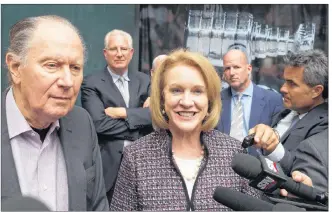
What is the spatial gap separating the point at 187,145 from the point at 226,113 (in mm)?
1573

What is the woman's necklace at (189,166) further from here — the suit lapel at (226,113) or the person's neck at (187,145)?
the suit lapel at (226,113)

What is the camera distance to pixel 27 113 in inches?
61.9

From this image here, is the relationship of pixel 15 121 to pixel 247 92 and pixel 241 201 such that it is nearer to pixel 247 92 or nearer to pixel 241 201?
pixel 241 201

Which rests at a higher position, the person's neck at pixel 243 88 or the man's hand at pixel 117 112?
the person's neck at pixel 243 88

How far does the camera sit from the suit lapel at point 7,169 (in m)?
1.49

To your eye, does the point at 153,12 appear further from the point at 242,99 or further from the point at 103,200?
the point at 103,200

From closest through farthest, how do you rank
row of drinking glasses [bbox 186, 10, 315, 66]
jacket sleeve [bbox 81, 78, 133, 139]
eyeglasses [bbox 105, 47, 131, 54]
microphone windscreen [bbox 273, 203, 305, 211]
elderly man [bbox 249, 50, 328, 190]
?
microphone windscreen [bbox 273, 203, 305, 211], elderly man [bbox 249, 50, 328, 190], jacket sleeve [bbox 81, 78, 133, 139], eyeglasses [bbox 105, 47, 131, 54], row of drinking glasses [bbox 186, 10, 315, 66]

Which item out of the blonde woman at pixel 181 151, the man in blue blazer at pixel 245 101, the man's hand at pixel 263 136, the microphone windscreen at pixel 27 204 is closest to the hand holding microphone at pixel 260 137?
the man's hand at pixel 263 136

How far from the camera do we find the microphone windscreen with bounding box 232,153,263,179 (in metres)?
1.31

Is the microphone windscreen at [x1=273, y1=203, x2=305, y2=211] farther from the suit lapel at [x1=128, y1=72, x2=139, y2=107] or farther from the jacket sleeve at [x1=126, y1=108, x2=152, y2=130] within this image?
the suit lapel at [x1=128, y1=72, x2=139, y2=107]

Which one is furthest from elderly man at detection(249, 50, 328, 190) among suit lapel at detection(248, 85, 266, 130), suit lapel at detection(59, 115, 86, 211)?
suit lapel at detection(59, 115, 86, 211)

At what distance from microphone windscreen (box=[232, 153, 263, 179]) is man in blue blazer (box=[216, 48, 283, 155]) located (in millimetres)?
1987

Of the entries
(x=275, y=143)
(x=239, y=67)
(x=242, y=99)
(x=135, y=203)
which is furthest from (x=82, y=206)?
(x=239, y=67)

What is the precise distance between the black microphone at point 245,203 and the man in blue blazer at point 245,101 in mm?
2016
